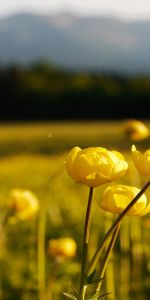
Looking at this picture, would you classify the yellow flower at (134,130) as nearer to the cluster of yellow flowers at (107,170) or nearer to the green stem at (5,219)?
the green stem at (5,219)

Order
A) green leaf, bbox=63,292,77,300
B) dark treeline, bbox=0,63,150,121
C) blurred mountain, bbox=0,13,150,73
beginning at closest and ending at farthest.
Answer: green leaf, bbox=63,292,77,300, dark treeline, bbox=0,63,150,121, blurred mountain, bbox=0,13,150,73

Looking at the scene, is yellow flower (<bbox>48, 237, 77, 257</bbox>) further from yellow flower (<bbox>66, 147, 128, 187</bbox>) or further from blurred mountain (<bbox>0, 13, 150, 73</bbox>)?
blurred mountain (<bbox>0, 13, 150, 73</bbox>)

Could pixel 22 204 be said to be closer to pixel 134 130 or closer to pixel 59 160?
pixel 134 130

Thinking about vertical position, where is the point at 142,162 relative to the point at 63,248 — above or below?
above

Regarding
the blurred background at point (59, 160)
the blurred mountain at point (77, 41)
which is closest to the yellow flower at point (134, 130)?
the blurred background at point (59, 160)

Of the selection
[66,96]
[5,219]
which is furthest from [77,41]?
[5,219]

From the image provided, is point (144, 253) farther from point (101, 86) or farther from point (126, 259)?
point (101, 86)

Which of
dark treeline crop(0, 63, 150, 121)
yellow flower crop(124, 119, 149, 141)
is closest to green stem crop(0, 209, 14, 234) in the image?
yellow flower crop(124, 119, 149, 141)

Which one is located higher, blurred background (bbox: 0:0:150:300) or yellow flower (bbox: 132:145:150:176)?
yellow flower (bbox: 132:145:150:176)
